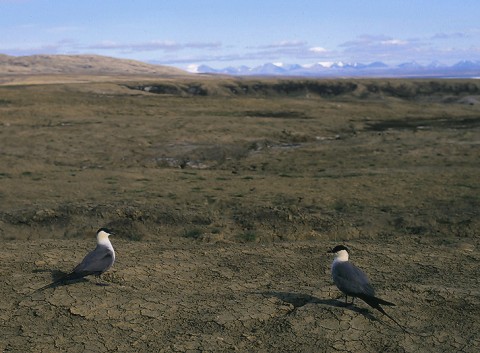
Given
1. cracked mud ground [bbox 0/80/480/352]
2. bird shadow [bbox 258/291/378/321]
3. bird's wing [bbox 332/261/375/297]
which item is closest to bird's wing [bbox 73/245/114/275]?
cracked mud ground [bbox 0/80/480/352]

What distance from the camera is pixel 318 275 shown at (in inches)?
413

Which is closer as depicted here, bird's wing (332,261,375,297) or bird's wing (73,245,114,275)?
bird's wing (332,261,375,297)

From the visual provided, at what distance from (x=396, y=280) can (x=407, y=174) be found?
10.9 meters

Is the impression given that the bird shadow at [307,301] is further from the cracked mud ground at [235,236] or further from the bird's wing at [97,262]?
the bird's wing at [97,262]

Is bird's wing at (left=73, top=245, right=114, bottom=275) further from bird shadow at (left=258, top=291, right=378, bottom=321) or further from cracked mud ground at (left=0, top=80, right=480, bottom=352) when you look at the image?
bird shadow at (left=258, top=291, right=378, bottom=321)

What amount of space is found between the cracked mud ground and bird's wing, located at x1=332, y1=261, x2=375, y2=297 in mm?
504

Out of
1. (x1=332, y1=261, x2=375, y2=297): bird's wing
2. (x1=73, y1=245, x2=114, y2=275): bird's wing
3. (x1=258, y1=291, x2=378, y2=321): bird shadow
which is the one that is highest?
(x1=332, y1=261, x2=375, y2=297): bird's wing

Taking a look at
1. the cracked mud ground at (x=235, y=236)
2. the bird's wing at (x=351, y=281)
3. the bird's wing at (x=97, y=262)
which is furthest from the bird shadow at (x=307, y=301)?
the bird's wing at (x=97, y=262)

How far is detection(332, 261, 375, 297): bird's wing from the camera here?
25.8ft

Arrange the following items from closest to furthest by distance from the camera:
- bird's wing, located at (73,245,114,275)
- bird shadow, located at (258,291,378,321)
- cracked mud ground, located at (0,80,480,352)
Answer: cracked mud ground, located at (0,80,480,352) → bird shadow, located at (258,291,378,321) → bird's wing, located at (73,245,114,275)

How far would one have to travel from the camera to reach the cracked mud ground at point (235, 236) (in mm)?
7812

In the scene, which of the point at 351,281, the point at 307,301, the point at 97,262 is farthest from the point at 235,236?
the point at 351,281

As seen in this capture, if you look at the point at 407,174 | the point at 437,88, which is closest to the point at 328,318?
the point at 407,174

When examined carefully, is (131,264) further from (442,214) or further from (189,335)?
(442,214)
